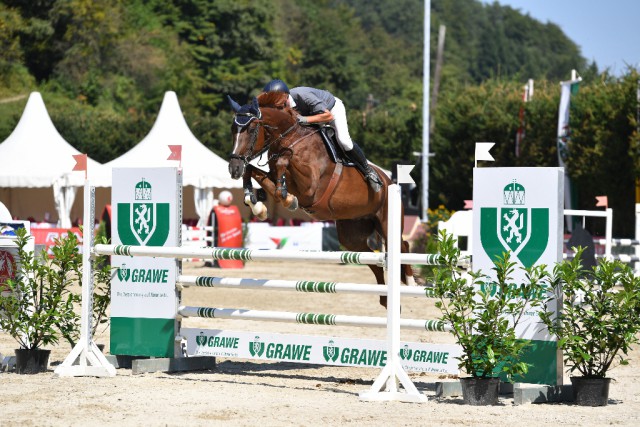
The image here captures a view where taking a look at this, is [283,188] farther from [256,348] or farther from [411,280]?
[411,280]

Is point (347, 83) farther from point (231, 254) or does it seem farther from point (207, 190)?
point (231, 254)

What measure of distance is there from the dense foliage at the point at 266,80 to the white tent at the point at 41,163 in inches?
347

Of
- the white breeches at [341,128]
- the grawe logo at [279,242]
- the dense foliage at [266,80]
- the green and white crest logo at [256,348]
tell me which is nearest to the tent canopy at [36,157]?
the grawe logo at [279,242]

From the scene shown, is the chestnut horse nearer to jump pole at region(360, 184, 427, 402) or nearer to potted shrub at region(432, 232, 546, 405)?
jump pole at region(360, 184, 427, 402)

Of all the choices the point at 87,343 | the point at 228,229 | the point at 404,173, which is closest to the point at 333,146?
the point at 404,173

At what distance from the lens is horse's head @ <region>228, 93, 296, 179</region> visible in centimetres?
705

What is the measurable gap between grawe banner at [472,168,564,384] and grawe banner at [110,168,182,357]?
223 cm

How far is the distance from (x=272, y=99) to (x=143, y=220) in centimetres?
129

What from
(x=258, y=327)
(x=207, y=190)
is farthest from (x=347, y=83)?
(x=258, y=327)


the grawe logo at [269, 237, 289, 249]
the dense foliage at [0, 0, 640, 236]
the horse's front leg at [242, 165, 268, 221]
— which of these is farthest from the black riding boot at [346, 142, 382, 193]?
the grawe logo at [269, 237, 289, 249]

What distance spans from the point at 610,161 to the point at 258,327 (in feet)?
45.4

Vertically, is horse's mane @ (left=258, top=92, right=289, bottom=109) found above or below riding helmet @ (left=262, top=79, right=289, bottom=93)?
below

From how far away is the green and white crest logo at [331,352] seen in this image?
659 cm

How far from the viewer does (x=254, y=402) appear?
594cm
